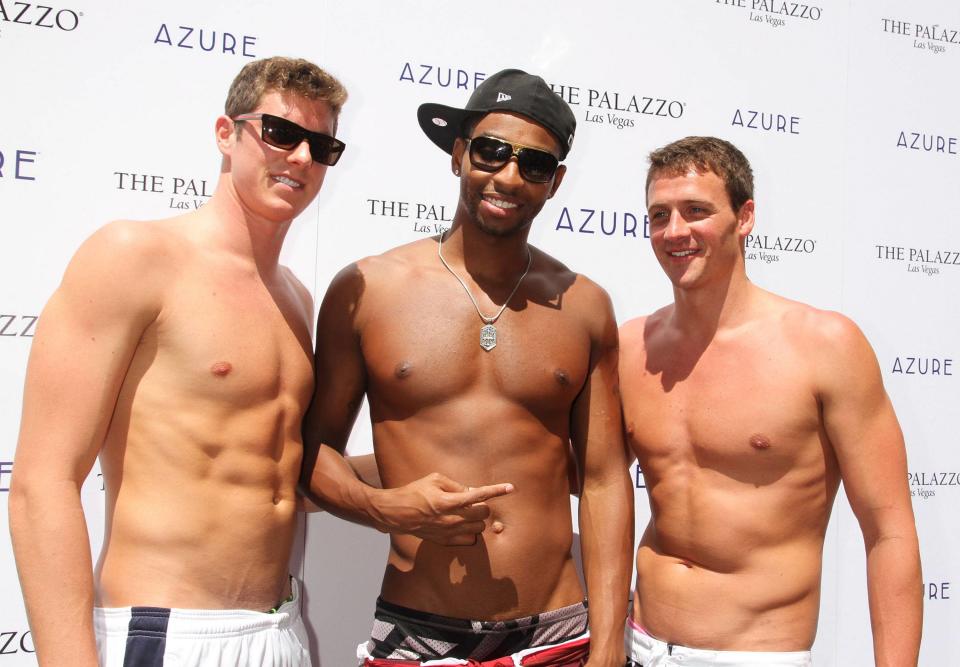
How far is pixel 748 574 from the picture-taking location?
86.7 inches

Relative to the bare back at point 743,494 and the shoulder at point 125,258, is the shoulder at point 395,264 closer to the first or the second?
the shoulder at point 125,258

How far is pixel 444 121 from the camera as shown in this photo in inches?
94.3

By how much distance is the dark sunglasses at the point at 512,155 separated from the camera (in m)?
2.13

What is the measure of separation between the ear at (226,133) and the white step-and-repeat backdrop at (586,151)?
0.75 metres

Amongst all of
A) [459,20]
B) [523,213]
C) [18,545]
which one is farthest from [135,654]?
[459,20]

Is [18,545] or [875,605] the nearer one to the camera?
[18,545]

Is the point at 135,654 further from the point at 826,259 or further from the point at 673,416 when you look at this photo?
the point at 826,259

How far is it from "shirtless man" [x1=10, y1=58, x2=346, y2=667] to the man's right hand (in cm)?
26

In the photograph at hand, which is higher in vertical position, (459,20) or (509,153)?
(459,20)

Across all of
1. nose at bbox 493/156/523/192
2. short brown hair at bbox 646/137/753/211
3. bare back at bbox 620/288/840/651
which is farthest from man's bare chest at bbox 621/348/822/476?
nose at bbox 493/156/523/192

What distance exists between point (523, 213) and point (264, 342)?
734mm

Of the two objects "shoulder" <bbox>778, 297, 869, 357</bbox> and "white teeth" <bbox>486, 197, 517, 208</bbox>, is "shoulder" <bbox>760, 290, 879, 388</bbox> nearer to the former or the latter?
"shoulder" <bbox>778, 297, 869, 357</bbox>

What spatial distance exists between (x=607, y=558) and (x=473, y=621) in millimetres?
395

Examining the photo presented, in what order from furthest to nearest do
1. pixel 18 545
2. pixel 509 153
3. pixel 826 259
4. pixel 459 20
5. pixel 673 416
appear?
pixel 826 259
pixel 459 20
pixel 673 416
pixel 509 153
pixel 18 545
